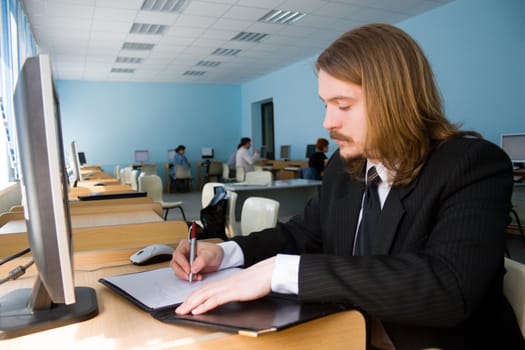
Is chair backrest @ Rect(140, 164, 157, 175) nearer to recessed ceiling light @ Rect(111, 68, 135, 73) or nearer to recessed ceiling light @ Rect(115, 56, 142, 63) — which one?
recessed ceiling light @ Rect(111, 68, 135, 73)

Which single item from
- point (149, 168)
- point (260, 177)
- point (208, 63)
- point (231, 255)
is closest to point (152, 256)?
point (231, 255)

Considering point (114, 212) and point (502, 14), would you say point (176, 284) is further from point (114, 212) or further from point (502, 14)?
point (502, 14)

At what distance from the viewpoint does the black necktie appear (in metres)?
1.00

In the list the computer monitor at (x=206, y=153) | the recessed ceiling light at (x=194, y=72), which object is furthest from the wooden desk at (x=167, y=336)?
the computer monitor at (x=206, y=153)

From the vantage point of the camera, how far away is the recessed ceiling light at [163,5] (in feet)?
17.8

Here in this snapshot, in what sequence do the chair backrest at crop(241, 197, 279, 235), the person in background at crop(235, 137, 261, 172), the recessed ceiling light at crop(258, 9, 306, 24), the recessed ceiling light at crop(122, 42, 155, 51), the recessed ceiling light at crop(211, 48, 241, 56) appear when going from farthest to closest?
the person in background at crop(235, 137, 261, 172)
the recessed ceiling light at crop(211, 48, 241, 56)
the recessed ceiling light at crop(122, 42, 155, 51)
the recessed ceiling light at crop(258, 9, 306, 24)
the chair backrest at crop(241, 197, 279, 235)

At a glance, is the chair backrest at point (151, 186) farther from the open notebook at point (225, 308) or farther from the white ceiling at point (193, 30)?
the open notebook at point (225, 308)

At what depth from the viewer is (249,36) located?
7.02m

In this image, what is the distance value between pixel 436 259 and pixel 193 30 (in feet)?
21.1

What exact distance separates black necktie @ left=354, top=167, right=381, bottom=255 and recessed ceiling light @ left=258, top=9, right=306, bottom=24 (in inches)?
209

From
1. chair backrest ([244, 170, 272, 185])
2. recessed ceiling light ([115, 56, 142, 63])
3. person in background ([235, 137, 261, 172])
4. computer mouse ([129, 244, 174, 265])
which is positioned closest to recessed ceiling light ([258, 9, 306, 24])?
chair backrest ([244, 170, 272, 185])

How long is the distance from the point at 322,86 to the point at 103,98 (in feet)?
34.9

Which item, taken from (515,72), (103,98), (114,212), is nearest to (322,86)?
(114,212)

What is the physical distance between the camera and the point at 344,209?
43.6 inches
